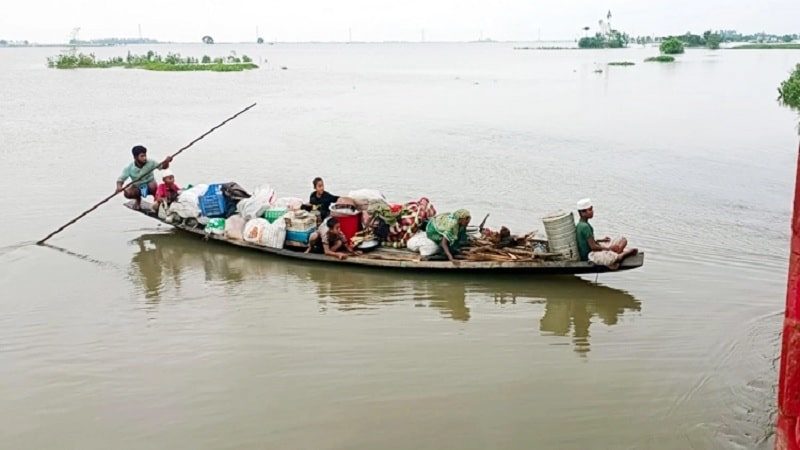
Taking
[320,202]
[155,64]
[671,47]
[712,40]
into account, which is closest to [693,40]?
[712,40]

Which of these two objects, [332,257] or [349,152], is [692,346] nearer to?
[332,257]

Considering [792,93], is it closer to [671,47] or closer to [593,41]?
[671,47]

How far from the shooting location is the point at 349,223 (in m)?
9.43

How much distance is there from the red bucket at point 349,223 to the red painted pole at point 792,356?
247 inches

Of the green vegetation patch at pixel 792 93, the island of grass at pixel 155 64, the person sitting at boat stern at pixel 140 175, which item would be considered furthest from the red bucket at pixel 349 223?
the island of grass at pixel 155 64

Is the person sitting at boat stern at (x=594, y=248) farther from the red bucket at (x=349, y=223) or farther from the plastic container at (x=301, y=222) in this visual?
the plastic container at (x=301, y=222)

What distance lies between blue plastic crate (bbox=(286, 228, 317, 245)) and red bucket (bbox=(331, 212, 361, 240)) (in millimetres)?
412

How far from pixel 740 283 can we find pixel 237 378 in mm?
6054

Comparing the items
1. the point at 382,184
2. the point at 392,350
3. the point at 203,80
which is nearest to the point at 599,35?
the point at 203,80

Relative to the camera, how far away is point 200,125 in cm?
2519

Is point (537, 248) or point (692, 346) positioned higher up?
point (537, 248)

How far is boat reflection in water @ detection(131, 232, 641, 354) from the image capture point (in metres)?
8.23

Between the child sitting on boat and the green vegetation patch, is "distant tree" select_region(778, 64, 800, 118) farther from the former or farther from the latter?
the child sitting on boat

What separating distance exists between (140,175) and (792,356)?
9.51m
